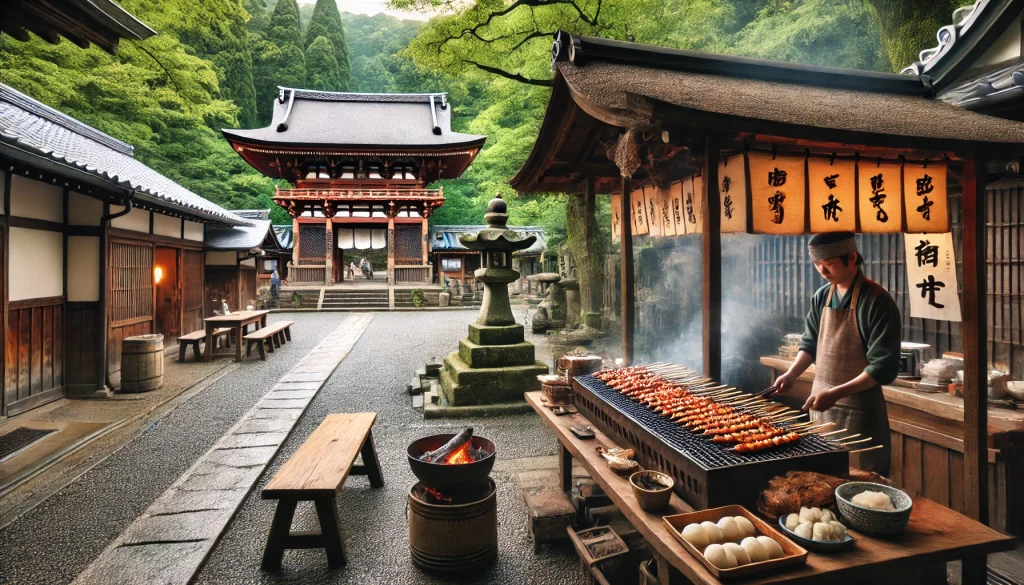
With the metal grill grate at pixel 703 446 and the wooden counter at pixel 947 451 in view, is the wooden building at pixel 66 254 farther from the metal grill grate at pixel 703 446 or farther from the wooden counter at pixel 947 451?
the wooden counter at pixel 947 451

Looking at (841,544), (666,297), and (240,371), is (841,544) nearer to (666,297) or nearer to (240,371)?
(666,297)

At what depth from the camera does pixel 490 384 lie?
6.97 meters

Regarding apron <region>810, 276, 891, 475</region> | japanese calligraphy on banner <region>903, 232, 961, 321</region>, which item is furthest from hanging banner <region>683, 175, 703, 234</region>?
japanese calligraphy on banner <region>903, 232, 961, 321</region>

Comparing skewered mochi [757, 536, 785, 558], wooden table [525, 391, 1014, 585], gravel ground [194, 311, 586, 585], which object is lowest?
gravel ground [194, 311, 586, 585]

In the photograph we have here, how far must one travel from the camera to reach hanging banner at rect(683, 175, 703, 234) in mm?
4246

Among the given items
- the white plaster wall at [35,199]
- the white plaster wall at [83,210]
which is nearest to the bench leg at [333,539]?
the white plaster wall at [35,199]

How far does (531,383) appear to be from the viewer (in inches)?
283

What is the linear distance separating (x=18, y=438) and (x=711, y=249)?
7877 millimetres

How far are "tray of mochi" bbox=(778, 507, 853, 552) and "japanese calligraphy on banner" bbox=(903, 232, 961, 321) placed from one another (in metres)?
3.11

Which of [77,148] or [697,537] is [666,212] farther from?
[77,148]

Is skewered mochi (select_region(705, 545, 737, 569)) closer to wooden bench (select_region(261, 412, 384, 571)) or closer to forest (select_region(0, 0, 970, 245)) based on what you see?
wooden bench (select_region(261, 412, 384, 571))

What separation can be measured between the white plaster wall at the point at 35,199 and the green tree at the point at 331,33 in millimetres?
38445

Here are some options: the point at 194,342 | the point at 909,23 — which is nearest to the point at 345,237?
the point at 194,342

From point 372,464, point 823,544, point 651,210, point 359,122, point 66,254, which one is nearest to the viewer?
point 823,544
